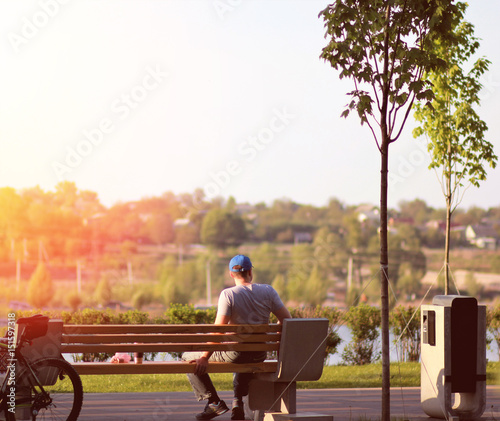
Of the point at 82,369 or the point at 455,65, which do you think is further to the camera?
the point at 455,65

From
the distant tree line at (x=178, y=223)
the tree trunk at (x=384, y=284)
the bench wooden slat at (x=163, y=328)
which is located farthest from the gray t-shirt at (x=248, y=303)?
the distant tree line at (x=178, y=223)

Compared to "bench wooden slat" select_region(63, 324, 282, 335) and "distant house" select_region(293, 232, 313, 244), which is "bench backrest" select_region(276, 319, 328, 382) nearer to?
"bench wooden slat" select_region(63, 324, 282, 335)

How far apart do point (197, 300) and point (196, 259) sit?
11.4m

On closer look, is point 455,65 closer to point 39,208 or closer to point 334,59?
point 334,59

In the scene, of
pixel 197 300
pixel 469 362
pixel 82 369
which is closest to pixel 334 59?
pixel 469 362

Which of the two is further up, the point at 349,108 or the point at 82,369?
the point at 349,108

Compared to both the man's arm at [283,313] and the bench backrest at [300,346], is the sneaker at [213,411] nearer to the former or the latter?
the bench backrest at [300,346]

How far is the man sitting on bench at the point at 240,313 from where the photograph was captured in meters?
6.32

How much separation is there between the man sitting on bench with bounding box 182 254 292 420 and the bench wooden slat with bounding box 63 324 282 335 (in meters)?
0.12

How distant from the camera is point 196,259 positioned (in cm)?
10250

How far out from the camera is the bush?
13.6 meters

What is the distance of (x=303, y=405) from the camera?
7762 millimetres

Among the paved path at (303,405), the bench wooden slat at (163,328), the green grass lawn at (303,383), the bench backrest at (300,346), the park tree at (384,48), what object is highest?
the park tree at (384,48)

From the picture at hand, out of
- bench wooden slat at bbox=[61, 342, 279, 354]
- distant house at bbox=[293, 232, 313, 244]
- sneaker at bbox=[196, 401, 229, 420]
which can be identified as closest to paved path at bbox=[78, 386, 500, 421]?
sneaker at bbox=[196, 401, 229, 420]
